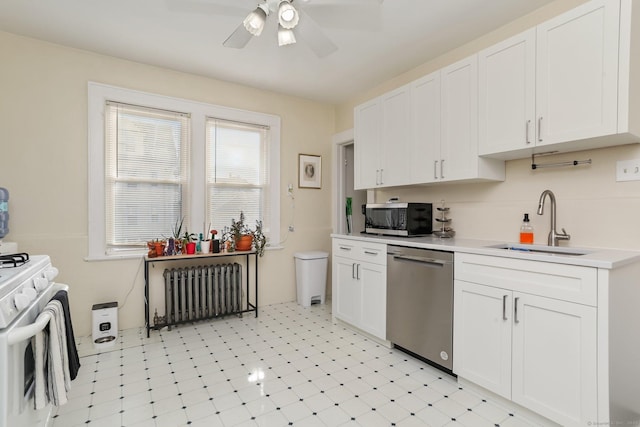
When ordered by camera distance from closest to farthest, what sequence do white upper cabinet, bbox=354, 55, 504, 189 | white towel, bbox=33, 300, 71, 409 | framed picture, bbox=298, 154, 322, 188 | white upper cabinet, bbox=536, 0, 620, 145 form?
white towel, bbox=33, 300, 71, 409, white upper cabinet, bbox=536, 0, 620, 145, white upper cabinet, bbox=354, 55, 504, 189, framed picture, bbox=298, 154, 322, 188

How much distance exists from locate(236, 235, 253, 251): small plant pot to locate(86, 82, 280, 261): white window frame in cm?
46

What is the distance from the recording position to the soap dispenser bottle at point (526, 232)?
2.26m

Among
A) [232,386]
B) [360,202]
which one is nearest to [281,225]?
[360,202]

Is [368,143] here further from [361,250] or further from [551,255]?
[551,255]

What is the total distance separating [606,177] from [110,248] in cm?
401

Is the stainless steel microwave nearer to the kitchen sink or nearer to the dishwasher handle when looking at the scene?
the dishwasher handle

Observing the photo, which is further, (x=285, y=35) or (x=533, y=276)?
(x=285, y=35)

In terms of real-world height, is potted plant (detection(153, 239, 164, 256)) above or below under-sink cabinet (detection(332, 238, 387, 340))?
above

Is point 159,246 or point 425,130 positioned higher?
point 425,130

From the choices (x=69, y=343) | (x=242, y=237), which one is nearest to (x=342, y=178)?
(x=242, y=237)

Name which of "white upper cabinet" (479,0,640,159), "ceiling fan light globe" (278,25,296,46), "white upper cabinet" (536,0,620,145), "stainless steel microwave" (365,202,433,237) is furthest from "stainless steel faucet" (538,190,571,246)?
"ceiling fan light globe" (278,25,296,46)

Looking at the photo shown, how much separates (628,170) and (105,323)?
159 inches

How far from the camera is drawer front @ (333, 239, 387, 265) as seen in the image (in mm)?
2699

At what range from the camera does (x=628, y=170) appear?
6.13 ft
